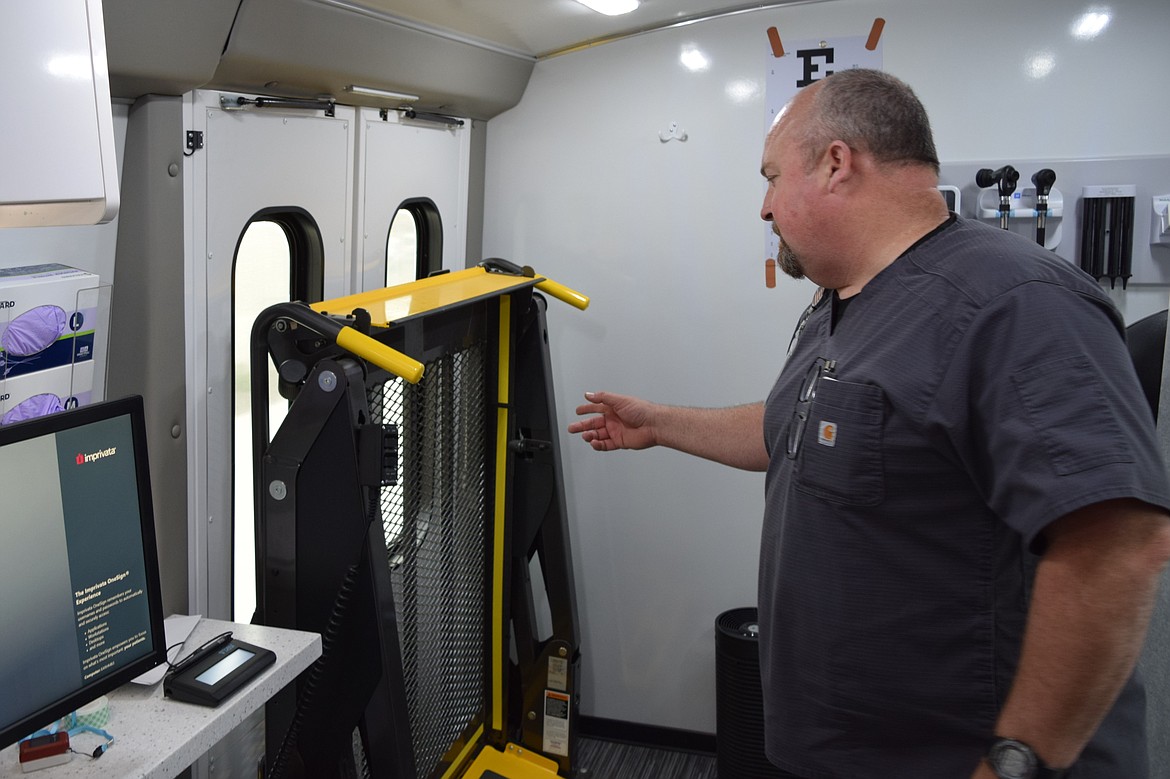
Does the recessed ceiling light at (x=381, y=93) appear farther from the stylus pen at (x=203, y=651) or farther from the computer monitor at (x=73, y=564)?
the stylus pen at (x=203, y=651)

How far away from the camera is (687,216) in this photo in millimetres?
3877

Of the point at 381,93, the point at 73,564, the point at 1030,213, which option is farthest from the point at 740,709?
the point at 73,564

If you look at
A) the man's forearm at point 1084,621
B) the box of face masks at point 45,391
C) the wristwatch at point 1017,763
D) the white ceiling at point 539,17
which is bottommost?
the wristwatch at point 1017,763

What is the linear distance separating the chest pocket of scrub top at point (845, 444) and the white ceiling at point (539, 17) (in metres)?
1.60

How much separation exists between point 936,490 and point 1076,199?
2294 mm

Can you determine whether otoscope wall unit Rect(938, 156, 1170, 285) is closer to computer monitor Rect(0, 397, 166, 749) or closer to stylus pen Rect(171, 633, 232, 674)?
stylus pen Rect(171, 633, 232, 674)

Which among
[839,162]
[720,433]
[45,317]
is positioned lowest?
[720,433]

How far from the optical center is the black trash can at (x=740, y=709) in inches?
138

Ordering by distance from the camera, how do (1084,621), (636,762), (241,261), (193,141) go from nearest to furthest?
(1084,621)
(193,141)
(241,261)
(636,762)

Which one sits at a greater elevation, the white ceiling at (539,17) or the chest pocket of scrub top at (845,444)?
the white ceiling at (539,17)

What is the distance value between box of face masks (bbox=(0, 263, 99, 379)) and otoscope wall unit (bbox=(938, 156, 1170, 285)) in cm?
277

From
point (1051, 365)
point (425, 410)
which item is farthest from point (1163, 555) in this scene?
point (425, 410)

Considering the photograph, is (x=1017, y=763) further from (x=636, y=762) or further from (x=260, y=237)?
(x=636, y=762)

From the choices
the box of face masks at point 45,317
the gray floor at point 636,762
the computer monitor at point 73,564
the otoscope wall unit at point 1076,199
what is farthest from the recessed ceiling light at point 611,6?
the gray floor at point 636,762
